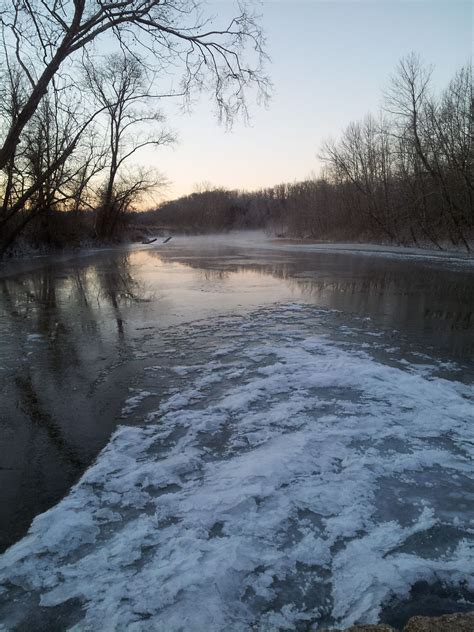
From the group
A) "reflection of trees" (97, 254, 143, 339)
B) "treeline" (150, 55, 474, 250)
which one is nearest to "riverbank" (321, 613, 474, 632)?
"reflection of trees" (97, 254, 143, 339)

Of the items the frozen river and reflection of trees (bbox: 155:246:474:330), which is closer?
the frozen river

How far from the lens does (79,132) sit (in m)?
23.2

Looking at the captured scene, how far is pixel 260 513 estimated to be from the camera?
2568 mm

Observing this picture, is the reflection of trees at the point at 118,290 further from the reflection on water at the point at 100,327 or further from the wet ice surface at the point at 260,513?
the wet ice surface at the point at 260,513

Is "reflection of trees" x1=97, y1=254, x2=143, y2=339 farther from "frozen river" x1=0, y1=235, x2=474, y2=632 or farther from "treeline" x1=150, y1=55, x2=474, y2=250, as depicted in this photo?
"treeline" x1=150, y1=55, x2=474, y2=250

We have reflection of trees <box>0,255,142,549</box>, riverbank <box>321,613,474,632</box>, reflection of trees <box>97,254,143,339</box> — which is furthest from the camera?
reflection of trees <box>97,254,143,339</box>

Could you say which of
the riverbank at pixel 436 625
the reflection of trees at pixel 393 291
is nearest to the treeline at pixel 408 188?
the reflection of trees at pixel 393 291

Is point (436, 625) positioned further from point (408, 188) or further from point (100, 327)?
point (408, 188)

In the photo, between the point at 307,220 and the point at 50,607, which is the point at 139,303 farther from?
the point at 307,220

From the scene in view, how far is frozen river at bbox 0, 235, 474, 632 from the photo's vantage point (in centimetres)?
200

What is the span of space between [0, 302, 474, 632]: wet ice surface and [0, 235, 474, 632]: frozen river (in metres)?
0.01

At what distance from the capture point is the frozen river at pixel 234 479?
2.00 metres

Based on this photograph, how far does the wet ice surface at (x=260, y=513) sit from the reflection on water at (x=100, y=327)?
30cm

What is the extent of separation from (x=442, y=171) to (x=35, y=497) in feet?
99.7
